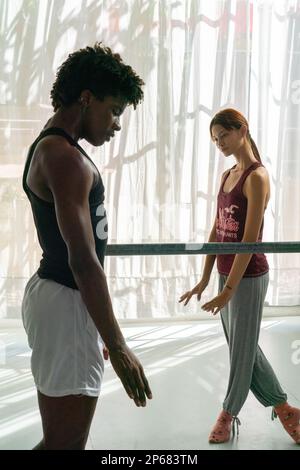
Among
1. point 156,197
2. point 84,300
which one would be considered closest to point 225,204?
point 84,300

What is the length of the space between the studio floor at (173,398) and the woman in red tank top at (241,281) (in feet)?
0.09

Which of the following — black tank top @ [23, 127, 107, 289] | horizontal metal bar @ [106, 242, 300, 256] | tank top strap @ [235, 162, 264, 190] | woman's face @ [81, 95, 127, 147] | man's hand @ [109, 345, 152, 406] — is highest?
woman's face @ [81, 95, 127, 147]

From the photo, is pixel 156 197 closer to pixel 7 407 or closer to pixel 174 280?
pixel 174 280

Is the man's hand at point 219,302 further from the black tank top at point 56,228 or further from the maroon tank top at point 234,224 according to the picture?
the black tank top at point 56,228

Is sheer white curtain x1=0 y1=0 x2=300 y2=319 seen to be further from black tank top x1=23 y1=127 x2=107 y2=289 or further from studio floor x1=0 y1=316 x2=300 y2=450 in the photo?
black tank top x1=23 y1=127 x2=107 y2=289

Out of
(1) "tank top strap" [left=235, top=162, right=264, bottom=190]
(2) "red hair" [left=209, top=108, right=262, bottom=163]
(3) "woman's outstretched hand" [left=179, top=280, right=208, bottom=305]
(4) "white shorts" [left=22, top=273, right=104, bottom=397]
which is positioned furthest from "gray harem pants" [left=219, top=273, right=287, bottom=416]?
(4) "white shorts" [left=22, top=273, right=104, bottom=397]

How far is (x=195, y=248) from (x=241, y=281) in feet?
0.46

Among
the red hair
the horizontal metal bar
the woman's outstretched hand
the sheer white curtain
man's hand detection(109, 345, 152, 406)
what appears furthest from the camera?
the sheer white curtain

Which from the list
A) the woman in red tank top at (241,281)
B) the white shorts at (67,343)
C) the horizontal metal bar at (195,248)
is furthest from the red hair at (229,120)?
the white shorts at (67,343)

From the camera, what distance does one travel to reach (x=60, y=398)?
3.22 feet

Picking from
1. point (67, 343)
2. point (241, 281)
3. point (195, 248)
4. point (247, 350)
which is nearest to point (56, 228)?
point (67, 343)

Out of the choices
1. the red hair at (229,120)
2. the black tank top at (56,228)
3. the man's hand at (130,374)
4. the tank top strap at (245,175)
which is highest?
the red hair at (229,120)

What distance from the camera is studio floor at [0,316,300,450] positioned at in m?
1.41

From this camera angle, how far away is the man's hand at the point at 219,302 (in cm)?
137
